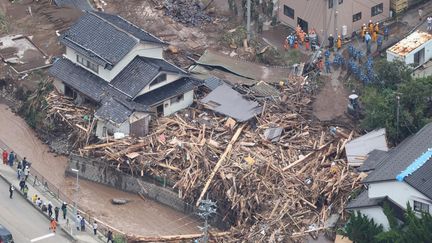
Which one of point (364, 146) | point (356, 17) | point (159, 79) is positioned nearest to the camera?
point (364, 146)

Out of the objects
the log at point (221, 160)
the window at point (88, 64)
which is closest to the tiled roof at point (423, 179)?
the log at point (221, 160)

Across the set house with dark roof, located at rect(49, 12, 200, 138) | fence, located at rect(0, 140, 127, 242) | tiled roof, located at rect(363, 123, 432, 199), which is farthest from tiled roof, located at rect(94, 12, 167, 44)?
tiled roof, located at rect(363, 123, 432, 199)

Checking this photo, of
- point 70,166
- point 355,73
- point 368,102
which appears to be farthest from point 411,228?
point 70,166

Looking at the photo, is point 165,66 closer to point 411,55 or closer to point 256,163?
point 256,163

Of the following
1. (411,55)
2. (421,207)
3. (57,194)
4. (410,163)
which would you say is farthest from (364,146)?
(57,194)

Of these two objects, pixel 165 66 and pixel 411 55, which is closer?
pixel 165 66

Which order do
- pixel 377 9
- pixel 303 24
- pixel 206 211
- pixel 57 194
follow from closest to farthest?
pixel 206 211 → pixel 57 194 → pixel 303 24 → pixel 377 9

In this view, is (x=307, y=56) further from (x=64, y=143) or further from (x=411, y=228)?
(x=411, y=228)

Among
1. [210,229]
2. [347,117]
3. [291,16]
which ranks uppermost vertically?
[291,16]
